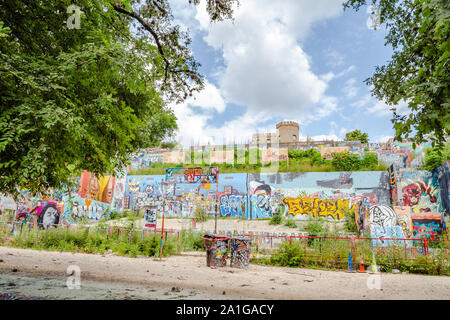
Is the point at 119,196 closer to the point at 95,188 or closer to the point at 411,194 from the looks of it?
the point at 95,188

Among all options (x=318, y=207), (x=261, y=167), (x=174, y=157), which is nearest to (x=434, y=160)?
(x=318, y=207)

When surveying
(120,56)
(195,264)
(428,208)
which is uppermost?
(120,56)

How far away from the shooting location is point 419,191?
69.7 feet

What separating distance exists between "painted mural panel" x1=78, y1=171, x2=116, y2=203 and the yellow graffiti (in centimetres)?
1713

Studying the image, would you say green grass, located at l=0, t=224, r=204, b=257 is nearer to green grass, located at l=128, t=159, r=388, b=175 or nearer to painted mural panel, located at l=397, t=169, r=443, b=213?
green grass, located at l=128, t=159, r=388, b=175

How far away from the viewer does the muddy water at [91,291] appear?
14.9 feet

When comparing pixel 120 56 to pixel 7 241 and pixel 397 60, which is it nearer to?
pixel 397 60

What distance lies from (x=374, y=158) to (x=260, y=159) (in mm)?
11417

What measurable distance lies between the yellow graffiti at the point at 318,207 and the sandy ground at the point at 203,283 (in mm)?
15578

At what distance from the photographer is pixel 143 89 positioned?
223 inches

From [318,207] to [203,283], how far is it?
64.4ft

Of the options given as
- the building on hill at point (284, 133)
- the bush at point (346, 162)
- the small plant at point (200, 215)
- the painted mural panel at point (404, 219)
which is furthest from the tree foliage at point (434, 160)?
the building on hill at point (284, 133)
